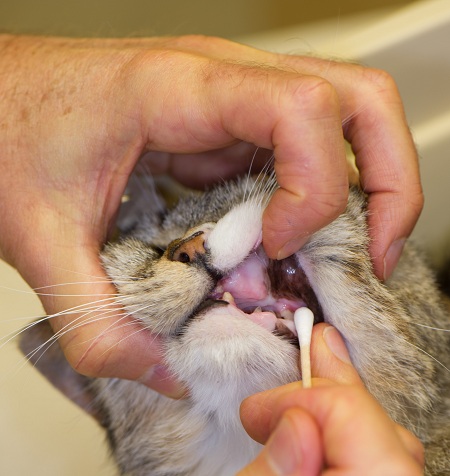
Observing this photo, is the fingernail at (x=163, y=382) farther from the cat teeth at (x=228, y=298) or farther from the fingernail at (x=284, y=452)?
the fingernail at (x=284, y=452)

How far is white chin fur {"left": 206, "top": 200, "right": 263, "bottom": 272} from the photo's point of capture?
2.84 ft

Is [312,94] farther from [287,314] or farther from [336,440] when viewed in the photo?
[336,440]

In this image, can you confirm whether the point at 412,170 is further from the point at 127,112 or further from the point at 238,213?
the point at 127,112

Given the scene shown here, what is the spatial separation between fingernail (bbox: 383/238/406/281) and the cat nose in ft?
1.03

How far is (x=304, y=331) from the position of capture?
818 millimetres

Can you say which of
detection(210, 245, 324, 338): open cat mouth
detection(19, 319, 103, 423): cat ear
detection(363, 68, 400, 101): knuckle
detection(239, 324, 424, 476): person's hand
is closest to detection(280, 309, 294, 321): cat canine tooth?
detection(210, 245, 324, 338): open cat mouth

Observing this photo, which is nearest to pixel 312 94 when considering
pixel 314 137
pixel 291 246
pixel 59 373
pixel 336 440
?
pixel 314 137

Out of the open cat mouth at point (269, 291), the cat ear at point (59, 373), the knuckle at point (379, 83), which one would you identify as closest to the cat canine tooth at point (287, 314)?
the open cat mouth at point (269, 291)

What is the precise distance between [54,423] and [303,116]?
1.02m

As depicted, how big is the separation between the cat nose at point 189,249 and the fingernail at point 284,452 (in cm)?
35

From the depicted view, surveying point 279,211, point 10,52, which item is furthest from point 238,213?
point 10,52

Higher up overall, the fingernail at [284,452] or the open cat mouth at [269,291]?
the open cat mouth at [269,291]

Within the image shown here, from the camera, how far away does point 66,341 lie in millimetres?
1058

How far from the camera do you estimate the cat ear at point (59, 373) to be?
128 cm
